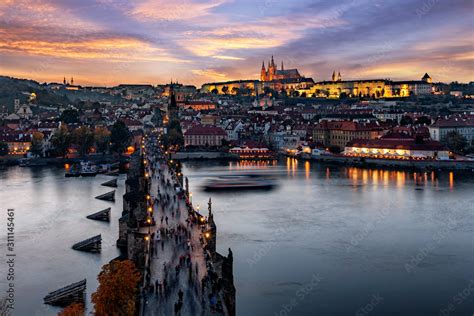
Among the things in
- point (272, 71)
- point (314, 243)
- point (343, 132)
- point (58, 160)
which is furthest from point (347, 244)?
point (272, 71)

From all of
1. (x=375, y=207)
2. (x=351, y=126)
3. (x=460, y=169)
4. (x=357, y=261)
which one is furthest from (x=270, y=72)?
(x=357, y=261)

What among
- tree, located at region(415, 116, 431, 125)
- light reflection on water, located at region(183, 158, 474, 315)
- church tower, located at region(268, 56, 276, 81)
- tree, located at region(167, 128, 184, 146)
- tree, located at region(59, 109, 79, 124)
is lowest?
light reflection on water, located at region(183, 158, 474, 315)

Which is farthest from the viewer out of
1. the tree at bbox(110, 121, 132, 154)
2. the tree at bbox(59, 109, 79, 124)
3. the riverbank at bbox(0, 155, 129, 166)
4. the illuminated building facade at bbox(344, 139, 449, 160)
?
the tree at bbox(59, 109, 79, 124)

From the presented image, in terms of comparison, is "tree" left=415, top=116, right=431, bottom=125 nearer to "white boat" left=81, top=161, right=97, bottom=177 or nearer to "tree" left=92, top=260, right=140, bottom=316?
"white boat" left=81, top=161, right=97, bottom=177

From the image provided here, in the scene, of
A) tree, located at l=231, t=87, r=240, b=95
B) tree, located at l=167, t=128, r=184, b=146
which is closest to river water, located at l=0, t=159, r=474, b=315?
tree, located at l=167, t=128, r=184, b=146

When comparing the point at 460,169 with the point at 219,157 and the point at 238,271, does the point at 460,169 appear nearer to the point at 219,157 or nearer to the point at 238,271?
the point at 219,157

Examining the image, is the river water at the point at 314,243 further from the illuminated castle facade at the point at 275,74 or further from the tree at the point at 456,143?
the illuminated castle facade at the point at 275,74

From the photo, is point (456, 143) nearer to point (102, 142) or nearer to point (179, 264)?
point (102, 142)
